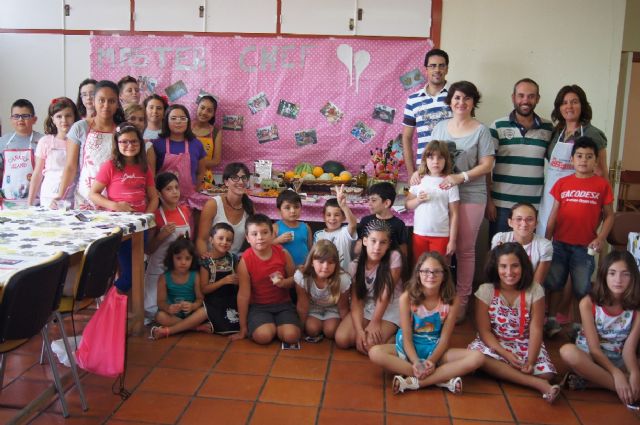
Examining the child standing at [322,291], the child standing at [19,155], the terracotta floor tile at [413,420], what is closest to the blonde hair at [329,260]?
the child standing at [322,291]

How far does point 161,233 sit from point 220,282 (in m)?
0.45

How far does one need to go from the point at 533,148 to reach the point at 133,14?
3166 mm

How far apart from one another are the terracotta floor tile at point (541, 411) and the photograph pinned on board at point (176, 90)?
3260 mm

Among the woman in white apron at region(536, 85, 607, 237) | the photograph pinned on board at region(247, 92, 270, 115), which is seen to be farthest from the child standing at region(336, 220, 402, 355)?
the photograph pinned on board at region(247, 92, 270, 115)

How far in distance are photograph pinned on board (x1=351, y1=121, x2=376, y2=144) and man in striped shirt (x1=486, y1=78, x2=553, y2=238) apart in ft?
3.48

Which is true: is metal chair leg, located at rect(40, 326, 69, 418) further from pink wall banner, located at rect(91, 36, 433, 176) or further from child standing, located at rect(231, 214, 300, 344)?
pink wall banner, located at rect(91, 36, 433, 176)

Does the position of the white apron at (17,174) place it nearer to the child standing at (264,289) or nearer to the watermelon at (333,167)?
the child standing at (264,289)

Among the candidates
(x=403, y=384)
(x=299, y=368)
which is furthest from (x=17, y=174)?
(x=403, y=384)

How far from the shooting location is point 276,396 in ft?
8.01

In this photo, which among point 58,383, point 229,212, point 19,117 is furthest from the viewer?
point 19,117

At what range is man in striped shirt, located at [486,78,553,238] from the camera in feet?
11.0

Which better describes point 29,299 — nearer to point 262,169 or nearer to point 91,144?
point 91,144

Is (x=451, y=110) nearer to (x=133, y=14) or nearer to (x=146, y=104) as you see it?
(x=146, y=104)

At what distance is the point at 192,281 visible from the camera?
3.18 m
